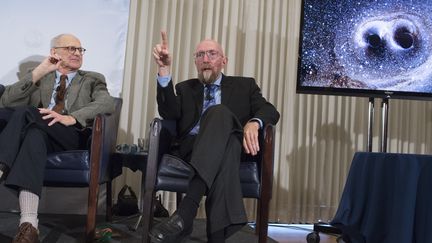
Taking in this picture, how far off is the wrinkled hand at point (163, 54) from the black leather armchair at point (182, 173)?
34cm

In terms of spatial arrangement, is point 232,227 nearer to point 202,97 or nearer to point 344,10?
point 202,97

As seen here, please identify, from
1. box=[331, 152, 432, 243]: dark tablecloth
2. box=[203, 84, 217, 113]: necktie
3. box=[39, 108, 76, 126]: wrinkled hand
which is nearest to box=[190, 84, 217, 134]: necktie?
box=[203, 84, 217, 113]: necktie

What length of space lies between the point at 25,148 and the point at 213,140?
0.84 m

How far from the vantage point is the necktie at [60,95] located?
2659mm

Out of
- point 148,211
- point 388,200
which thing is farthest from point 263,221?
point 388,200

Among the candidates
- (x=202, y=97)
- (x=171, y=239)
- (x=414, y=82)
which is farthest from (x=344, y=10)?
(x=171, y=239)

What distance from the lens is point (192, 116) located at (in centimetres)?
264

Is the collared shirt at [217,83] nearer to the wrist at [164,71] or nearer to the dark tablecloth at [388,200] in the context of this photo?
the wrist at [164,71]

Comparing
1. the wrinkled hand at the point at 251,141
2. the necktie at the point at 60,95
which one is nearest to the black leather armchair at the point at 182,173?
the wrinkled hand at the point at 251,141

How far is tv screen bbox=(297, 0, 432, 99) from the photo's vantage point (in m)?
3.01

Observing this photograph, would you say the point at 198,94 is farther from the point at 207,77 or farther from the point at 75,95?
the point at 75,95

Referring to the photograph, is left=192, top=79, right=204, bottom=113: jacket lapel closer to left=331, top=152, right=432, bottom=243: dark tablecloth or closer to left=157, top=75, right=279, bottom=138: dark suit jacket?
left=157, top=75, right=279, bottom=138: dark suit jacket

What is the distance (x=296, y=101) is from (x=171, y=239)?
2.14 metres

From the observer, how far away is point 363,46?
120 inches
